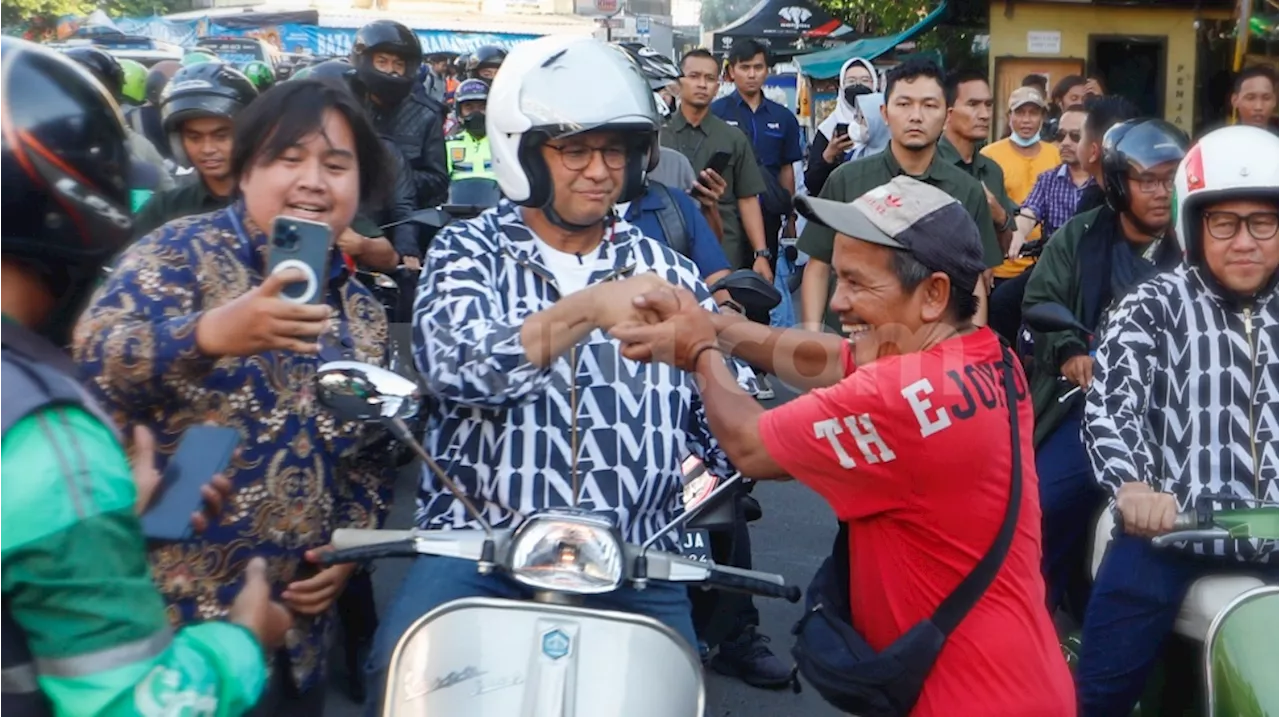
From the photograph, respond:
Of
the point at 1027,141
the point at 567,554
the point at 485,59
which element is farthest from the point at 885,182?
the point at 485,59

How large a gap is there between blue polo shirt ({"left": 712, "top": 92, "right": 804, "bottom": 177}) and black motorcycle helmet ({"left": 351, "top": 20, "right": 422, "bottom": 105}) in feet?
8.09

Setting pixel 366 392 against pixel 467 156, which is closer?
pixel 366 392

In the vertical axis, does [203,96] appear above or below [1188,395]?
above

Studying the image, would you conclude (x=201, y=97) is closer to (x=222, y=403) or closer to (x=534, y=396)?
(x=222, y=403)

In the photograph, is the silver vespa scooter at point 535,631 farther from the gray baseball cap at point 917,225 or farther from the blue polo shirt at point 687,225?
the blue polo shirt at point 687,225

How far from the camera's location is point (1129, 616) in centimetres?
341

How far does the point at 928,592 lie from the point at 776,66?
27.6 m

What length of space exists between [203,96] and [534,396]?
119 inches

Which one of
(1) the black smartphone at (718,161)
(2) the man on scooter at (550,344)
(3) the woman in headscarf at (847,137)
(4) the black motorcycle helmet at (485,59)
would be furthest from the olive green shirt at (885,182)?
(4) the black motorcycle helmet at (485,59)

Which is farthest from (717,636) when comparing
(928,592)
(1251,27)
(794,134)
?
(1251,27)

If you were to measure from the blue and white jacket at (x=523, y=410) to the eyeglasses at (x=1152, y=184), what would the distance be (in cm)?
223

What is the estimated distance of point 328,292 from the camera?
315 cm

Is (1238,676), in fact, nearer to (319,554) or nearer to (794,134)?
(319,554)

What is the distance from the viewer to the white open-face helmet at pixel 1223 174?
3553mm
